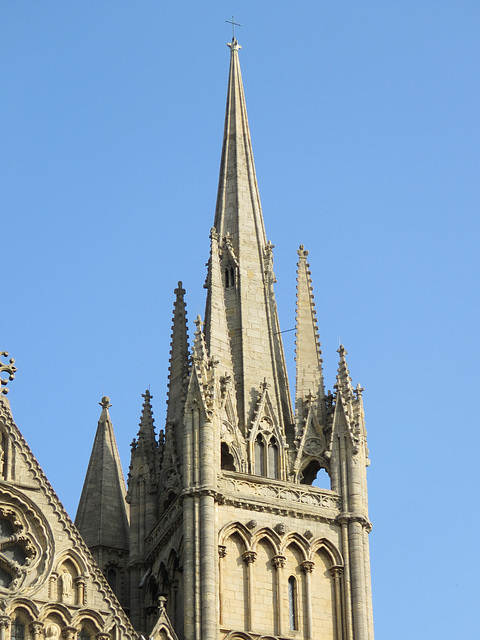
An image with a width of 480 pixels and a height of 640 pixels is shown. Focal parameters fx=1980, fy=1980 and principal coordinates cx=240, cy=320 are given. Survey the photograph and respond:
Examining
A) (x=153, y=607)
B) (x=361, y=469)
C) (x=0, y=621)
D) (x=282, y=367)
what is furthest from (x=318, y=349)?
(x=0, y=621)

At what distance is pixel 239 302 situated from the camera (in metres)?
51.7

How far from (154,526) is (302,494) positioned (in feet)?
13.9

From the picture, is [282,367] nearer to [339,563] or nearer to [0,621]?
[339,563]

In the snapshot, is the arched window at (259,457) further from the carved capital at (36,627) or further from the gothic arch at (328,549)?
the carved capital at (36,627)

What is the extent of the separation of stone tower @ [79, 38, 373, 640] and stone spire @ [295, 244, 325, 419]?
40 mm

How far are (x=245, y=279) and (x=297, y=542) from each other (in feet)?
27.9

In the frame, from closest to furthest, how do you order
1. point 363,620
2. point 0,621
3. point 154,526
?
point 0,621 < point 363,620 < point 154,526

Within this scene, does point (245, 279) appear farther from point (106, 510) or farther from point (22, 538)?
point (22, 538)

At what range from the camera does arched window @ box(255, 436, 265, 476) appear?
48469mm

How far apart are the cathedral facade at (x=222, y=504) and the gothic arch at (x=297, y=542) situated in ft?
0.12

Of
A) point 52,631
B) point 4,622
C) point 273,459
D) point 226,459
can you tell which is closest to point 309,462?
point 273,459

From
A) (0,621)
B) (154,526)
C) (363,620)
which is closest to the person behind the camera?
(0,621)

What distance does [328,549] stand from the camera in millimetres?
46938

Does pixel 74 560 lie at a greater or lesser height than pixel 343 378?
lesser
